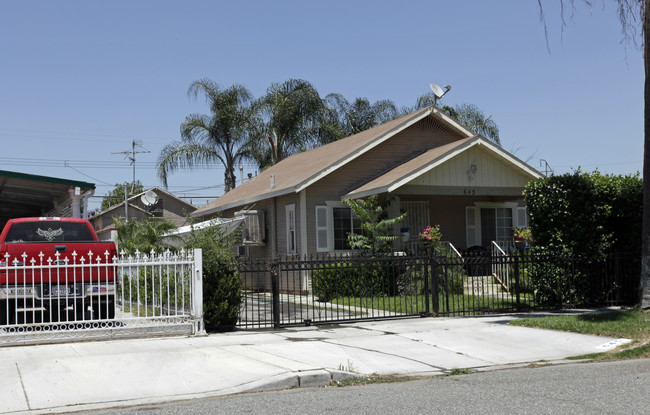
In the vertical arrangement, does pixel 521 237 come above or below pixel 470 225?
below

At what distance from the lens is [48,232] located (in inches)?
517

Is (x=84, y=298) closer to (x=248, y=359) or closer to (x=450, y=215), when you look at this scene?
(x=248, y=359)

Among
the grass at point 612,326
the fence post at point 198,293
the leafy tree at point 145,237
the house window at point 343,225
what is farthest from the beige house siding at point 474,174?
the fence post at point 198,293

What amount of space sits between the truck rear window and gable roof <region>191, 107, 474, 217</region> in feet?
26.9

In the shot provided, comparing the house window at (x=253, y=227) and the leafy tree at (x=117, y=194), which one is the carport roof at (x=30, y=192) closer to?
the house window at (x=253, y=227)

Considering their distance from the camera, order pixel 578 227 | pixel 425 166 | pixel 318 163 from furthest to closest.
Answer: pixel 318 163 → pixel 425 166 → pixel 578 227

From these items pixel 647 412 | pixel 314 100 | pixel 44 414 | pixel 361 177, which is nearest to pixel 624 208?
pixel 361 177

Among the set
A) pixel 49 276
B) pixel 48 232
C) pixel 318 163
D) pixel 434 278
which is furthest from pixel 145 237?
pixel 434 278

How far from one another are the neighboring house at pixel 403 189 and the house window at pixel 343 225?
3 centimetres

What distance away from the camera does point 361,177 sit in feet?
73.0

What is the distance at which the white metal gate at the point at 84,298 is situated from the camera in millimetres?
10883

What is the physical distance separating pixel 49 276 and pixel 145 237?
10.7 metres

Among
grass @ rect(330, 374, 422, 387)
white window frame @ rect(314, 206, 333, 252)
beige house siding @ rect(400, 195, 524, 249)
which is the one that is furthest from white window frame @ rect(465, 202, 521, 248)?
grass @ rect(330, 374, 422, 387)

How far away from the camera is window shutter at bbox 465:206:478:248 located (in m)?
23.3
